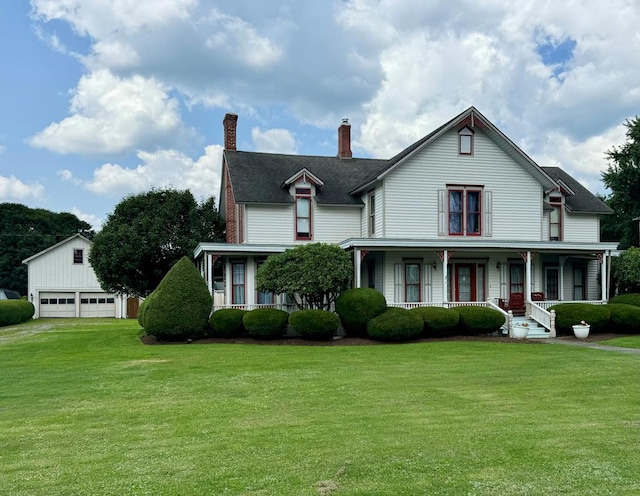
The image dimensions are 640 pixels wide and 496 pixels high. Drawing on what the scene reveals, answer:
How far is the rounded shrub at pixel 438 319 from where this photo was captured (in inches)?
822

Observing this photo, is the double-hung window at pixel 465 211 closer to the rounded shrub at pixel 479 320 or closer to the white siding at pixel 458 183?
the white siding at pixel 458 183

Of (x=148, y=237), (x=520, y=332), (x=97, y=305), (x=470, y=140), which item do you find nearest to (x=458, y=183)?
(x=470, y=140)

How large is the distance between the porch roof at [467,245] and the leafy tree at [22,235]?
5340 cm

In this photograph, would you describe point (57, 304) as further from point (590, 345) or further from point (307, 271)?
point (590, 345)

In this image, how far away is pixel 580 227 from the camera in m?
29.1

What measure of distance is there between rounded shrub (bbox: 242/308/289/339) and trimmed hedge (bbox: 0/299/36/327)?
75.4ft

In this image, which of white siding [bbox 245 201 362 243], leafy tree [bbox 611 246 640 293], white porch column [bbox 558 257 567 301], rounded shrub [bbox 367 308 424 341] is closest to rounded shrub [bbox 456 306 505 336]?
rounded shrub [bbox 367 308 424 341]

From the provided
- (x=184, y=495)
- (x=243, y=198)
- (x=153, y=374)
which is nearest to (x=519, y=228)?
(x=243, y=198)

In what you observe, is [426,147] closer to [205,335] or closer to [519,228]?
[519,228]

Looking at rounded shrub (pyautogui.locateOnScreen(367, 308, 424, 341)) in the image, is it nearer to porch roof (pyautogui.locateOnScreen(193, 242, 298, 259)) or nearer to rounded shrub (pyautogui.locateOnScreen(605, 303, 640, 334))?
porch roof (pyautogui.locateOnScreen(193, 242, 298, 259))

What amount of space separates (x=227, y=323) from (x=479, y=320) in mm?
9294

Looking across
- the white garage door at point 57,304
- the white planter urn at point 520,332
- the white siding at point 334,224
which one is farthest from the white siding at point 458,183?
the white garage door at point 57,304

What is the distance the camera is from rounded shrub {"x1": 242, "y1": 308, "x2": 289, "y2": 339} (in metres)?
20.8

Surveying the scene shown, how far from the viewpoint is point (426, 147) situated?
24938mm
